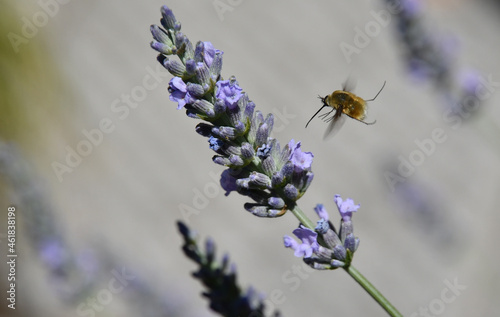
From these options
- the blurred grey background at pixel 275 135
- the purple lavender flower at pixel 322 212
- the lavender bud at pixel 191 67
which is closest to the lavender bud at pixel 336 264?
the purple lavender flower at pixel 322 212

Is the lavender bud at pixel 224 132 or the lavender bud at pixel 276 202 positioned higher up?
the lavender bud at pixel 224 132

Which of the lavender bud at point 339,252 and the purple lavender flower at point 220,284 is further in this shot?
the purple lavender flower at point 220,284

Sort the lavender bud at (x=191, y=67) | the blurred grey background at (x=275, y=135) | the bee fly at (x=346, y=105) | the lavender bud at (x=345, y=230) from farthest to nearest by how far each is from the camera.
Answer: the blurred grey background at (x=275, y=135), the bee fly at (x=346, y=105), the lavender bud at (x=345, y=230), the lavender bud at (x=191, y=67)

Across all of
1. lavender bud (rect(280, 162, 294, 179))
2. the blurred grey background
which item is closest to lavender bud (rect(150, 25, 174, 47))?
lavender bud (rect(280, 162, 294, 179))

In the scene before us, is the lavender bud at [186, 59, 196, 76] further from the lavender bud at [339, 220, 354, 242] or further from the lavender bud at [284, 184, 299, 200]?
the lavender bud at [339, 220, 354, 242]

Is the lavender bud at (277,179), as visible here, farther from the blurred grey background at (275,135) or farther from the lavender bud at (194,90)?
the blurred grey background at (275,135)

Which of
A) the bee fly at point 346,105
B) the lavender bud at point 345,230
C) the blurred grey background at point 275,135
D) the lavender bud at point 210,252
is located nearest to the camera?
the lavender bud at point 345,230

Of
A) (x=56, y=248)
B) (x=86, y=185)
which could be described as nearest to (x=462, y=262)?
(x=56, y=248)

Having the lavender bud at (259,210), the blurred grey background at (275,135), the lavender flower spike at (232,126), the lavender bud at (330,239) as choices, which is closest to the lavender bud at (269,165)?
the lavender flower spike at (232,126)
